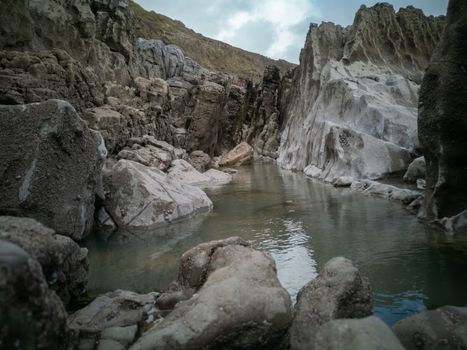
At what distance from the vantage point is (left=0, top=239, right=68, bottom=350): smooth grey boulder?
2.73 metres

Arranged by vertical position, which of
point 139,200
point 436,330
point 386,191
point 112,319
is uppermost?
point 386,191

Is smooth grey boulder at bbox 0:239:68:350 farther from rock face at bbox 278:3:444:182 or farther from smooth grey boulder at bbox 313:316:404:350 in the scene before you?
rock face at bbox 278:3:444:182

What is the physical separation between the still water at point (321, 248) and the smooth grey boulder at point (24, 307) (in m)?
5.03

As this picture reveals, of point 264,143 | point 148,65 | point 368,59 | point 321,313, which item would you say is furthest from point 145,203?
point 148,65

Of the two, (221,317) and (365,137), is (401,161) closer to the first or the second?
(365,137)

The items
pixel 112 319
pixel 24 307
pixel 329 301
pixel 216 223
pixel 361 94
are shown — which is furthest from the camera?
pixel 361 94

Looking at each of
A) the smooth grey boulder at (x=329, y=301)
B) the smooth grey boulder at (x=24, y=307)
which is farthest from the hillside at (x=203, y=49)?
Result: the smooth grey boulder at (x=24, y=307)

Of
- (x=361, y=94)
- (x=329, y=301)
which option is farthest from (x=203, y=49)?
(x=329, y=301)

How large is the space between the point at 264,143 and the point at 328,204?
40726mm

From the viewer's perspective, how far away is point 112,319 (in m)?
6.18

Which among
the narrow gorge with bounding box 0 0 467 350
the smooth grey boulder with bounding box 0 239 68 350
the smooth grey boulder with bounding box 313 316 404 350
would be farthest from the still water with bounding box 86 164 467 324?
the smooth grey boulder with bounding box 0 239 68 350

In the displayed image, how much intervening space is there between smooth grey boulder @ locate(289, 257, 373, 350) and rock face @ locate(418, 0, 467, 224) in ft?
22.7

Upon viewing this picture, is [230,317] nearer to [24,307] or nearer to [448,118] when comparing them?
[24,307]

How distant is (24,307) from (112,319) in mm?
3596
